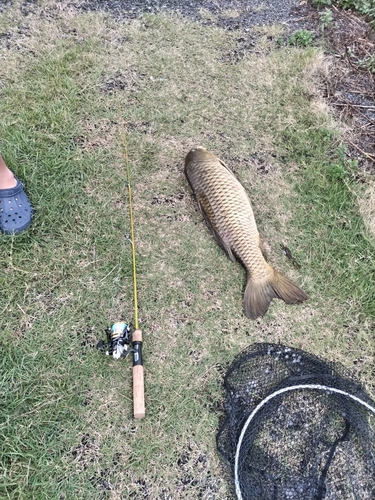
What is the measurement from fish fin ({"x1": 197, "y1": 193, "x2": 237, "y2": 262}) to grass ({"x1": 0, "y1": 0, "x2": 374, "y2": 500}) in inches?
2.8

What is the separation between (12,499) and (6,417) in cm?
34

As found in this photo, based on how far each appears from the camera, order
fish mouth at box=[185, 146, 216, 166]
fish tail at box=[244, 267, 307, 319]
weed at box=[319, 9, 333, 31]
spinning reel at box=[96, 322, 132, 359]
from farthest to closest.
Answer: weed at box=[319, 9, 333, 31] → fish mouth at box=[185, 146, 216, 166] → fish tail at box=[244, 267, 307, 319] → spinning reel at box=[96, 322, 132, 359]

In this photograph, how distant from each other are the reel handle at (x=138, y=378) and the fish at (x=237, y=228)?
2.06 ft

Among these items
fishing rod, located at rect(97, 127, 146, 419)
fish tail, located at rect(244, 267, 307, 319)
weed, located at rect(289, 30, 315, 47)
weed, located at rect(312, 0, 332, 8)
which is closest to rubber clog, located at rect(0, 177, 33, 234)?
fishing rod, located at rect(97, 127, 146, 419)

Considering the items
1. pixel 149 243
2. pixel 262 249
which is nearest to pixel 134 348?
pixel 149 243

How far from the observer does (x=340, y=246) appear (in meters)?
2.81

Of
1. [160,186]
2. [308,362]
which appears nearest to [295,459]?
[308,362]

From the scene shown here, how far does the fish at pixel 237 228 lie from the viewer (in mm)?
2520

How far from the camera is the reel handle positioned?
2.14 m

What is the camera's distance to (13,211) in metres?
2.57

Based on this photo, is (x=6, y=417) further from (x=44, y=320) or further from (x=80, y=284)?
(x=80, y=284)

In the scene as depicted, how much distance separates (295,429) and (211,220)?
3.96ft

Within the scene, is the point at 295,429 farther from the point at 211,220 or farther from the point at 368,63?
the point at 368,63

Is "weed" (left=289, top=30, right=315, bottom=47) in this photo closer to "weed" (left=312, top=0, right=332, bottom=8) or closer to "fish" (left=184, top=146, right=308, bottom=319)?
"weed" (left=312, top=0, right=332, bottom=8)
